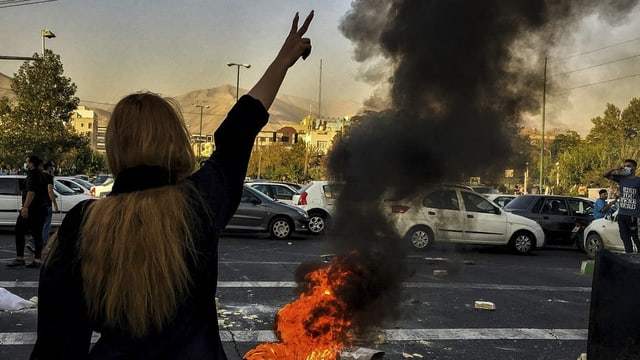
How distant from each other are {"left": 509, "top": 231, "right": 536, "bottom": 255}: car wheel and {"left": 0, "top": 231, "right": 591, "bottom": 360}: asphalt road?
1226 mm

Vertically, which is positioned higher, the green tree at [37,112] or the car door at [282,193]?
the green tree at [37,112]

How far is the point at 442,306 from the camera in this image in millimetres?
7148

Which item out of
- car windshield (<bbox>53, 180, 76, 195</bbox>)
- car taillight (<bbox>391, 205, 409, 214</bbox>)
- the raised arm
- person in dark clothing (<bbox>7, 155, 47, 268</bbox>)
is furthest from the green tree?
the raised arm

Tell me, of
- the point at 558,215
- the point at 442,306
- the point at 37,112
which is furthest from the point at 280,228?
the point at 37,112

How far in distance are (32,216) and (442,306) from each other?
6712 mm

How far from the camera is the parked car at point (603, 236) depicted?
12375 millimetres

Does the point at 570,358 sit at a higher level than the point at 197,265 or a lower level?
lower

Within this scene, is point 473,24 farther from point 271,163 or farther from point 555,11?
point 271,163

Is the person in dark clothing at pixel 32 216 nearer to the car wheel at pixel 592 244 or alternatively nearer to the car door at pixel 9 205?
the car door at pixel 9 205

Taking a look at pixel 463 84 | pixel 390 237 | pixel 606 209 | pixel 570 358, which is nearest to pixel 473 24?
pixel 463 84

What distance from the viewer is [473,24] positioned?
4.30 m

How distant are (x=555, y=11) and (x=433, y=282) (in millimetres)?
5431

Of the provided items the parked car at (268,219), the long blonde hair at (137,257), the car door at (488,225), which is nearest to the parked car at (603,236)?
the car door at (488,225)

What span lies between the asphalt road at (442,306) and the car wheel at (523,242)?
48.3 inches
